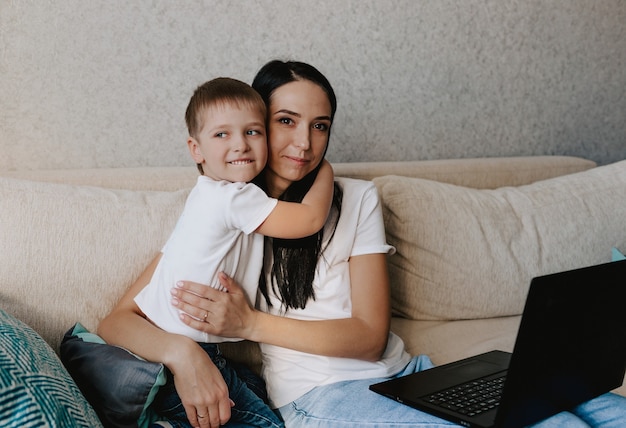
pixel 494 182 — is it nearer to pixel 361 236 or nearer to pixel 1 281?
pixel 361 236

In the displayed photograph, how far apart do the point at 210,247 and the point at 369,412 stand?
1.40 feet

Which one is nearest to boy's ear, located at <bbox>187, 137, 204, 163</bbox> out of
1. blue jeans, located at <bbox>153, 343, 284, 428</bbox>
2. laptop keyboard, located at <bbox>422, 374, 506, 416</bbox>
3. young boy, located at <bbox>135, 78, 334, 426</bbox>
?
young boy, located at <bbox>135, 78, 334, 426</bbox>

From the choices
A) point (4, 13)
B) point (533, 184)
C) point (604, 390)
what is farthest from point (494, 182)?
point (4, 13)

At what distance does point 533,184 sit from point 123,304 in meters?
1.25

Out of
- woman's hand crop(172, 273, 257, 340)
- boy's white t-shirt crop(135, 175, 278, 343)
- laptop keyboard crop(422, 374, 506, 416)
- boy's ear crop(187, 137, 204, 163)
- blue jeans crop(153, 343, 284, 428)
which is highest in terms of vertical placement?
boy's ear crop(187, 137, 204, 163)

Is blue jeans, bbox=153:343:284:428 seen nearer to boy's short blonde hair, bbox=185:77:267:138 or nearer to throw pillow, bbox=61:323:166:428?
throw pillow, bbox=61:323:166:428

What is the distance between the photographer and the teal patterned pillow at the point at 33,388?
0.85 m

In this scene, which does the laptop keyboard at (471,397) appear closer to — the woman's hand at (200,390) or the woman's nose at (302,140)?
the woman's hand at (200,390)

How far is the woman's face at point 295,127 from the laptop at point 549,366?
48cm

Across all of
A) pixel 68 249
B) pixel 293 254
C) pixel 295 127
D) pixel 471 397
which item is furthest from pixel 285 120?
pixel 471 397

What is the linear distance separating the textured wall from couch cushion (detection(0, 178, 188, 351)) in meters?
0.36

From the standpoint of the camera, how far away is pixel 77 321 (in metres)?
1.34

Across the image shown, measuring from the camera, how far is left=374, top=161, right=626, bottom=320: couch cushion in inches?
67.4

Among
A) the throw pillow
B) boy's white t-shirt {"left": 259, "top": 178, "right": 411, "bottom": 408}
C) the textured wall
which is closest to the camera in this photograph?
the throw pillow
